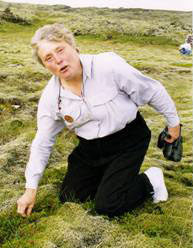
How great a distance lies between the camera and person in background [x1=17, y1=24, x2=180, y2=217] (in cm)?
557

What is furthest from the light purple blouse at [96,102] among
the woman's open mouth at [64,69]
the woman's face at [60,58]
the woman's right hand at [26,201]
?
the woman's open mouth at [64,69]

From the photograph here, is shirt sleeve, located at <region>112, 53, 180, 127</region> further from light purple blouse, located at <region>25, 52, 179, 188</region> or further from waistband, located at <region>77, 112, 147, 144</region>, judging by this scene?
waistband, located at <region>77, 112, 147, 144</region>

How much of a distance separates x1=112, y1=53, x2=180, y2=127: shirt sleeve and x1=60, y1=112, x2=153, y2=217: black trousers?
500 millimetres

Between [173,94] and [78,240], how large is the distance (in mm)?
16751

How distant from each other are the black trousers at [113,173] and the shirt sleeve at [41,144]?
0.73 m

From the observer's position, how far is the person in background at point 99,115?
219 inches

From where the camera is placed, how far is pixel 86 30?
66438 mm

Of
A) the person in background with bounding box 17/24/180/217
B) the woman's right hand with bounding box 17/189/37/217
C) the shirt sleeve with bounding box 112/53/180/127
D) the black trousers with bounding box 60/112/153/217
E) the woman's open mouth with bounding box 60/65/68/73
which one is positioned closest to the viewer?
the woman's open mouth with bounding box 60/65/68/73

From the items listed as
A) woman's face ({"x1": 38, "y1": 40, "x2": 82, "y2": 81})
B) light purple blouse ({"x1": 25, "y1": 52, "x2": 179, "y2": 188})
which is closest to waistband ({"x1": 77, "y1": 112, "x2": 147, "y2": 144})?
light purple blouse ({"x1": 25, "y1": 52, "x2": 179, "y2": 188})

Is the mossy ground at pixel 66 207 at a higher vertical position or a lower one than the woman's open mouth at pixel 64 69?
lower

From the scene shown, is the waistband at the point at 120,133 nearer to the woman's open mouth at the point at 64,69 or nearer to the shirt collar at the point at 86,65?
the shirt collar at the point at 86,65

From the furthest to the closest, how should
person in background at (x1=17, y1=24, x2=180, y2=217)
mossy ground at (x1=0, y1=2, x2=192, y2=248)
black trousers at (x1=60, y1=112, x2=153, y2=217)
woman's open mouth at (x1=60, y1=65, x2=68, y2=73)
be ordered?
black trousers at (x1=60, y1=112, x2=153, y2=217)
person in background at (x1=17, y1=24, x2=180, y2=217)
woman's open mouth at (x1=60, y1=65, x2=68, y2=73)
mossy ground at (x1=0, y1=2, x2=192, y2=248)

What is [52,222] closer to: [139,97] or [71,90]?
[71,90]

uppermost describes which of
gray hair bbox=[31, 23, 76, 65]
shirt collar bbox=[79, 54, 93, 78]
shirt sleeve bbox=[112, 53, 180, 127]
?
gray hair bbox=[31, 23, 76, 65]
